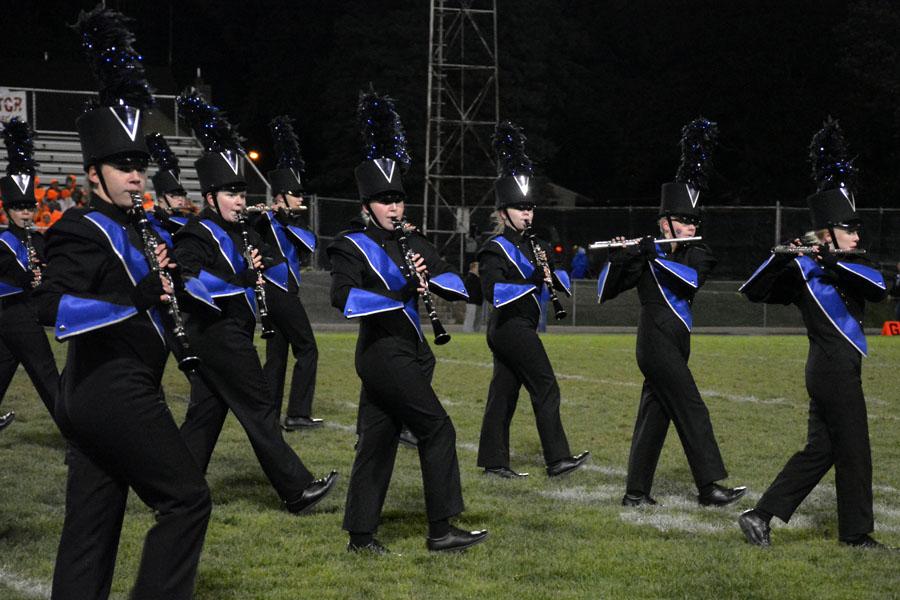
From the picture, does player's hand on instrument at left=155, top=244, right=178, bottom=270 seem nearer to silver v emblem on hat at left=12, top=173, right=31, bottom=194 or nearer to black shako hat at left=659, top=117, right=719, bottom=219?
black shako hat at left=659, top=117, right=719, bottom=219

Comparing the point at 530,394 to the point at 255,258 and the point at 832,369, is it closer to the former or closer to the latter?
the point at 255,258

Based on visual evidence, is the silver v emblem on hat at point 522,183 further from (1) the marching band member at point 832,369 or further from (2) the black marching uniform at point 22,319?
(2) the black marching uniform at point 22,319

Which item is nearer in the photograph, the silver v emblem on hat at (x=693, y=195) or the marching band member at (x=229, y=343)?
the marching band member at (x=229, y=343)

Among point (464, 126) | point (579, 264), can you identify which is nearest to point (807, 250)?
point (579, 264)

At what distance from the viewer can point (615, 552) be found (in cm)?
682

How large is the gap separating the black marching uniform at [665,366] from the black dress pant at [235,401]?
2093mm

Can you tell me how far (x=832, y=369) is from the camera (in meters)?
6.97

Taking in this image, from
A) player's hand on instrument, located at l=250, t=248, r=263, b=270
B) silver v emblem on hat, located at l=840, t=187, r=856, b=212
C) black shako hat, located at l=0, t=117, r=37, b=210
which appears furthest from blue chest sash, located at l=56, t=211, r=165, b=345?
black shako hat, located at l=0, t=117, r=37, b=210

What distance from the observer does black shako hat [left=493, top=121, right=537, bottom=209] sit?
30.7 feet

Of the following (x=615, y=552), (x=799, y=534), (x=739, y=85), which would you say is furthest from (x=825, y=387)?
(x=739, y=85)

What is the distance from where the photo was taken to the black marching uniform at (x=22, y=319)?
32.3ft

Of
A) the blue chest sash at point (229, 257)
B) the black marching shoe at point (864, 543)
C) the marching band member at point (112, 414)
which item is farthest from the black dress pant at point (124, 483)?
the black marching shoe at point (864, 543)

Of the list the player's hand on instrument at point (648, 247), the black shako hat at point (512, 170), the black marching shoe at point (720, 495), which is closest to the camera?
the player's hand on instrument at point (648, 247)

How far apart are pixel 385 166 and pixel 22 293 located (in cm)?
404
